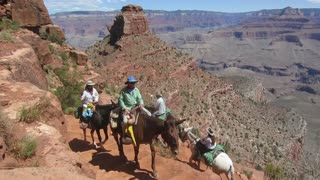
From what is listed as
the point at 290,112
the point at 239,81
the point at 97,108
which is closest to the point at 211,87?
the point at 290,112

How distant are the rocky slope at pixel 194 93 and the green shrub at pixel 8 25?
29215 millimetres

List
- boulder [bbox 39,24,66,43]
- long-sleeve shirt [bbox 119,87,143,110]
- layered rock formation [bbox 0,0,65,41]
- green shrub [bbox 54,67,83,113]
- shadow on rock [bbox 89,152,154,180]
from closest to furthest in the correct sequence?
long-sleeve shirt [bbox 119,87,143,110], shadow on rock [bbox 89,152,154,180], green shrub [bbox 54,67,83,113], layered rock formation [bbox 0,0,65,41], boulder [bbox 39,24,66,43]

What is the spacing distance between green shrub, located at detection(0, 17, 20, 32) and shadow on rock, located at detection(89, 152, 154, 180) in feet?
28.3

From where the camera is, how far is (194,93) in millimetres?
59531

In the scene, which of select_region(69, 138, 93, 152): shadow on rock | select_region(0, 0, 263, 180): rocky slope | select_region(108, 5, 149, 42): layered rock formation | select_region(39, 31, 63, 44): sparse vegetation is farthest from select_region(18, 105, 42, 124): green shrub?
select_region(108, 5, 149, 42): layered rock formation

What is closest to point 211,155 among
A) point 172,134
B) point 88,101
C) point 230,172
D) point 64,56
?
point 230,172

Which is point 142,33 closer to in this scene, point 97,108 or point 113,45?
point 113,45

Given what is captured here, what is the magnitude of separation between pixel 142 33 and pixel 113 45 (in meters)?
5.87

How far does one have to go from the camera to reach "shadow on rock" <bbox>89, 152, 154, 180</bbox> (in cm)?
1149

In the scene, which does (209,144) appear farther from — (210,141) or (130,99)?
(130,99)

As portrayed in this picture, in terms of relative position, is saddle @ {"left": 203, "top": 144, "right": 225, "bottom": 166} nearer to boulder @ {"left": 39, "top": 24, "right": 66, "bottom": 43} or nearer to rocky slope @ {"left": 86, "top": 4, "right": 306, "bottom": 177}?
boulder @ {"left": 39, "top": 24, "right": 66, "bottom": 43}

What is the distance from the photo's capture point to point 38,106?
10391 mm

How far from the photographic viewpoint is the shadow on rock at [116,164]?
11486 mm

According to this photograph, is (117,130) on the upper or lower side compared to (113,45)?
upper
